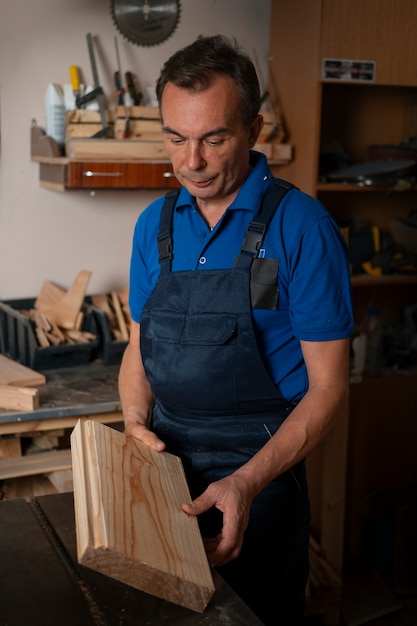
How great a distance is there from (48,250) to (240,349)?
A: 1721 millimetres

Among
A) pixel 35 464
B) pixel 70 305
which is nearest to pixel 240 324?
pixel 35 464

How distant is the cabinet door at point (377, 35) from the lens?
3.08 m

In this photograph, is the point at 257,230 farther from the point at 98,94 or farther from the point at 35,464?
the point at 98,94

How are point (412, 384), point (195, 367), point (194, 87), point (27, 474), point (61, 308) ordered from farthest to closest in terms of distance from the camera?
point (412, 384) < point (61, 308) < point (27, 474) < point (195, 367) < point (194, 87)

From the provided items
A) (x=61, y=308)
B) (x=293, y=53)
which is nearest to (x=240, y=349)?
(x=61, y=308)

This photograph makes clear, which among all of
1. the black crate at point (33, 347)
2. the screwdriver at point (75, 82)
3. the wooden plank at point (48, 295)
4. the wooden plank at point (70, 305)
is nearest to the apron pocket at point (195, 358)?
the black crate at point (33, 347)

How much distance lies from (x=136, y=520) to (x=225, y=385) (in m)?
0.48

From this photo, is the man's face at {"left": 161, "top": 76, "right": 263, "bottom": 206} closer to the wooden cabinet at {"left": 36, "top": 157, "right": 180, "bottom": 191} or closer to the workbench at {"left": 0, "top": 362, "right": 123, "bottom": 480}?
the workbench at {"left": 0, "top": 362, "right": 123, "bottom": 480}

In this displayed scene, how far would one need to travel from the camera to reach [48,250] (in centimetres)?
323

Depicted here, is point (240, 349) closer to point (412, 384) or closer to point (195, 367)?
point (195, 367)

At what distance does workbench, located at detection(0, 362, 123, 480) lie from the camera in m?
2.50

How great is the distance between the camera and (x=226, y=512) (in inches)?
57.7

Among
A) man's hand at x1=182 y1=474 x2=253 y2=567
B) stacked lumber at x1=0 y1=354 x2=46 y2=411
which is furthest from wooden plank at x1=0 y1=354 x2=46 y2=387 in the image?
man's hand at x1=182 y1=474 x2=253 y2=567

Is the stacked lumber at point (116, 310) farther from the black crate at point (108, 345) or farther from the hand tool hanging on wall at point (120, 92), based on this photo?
the hand tool hanging on wall at point (120, 92)
